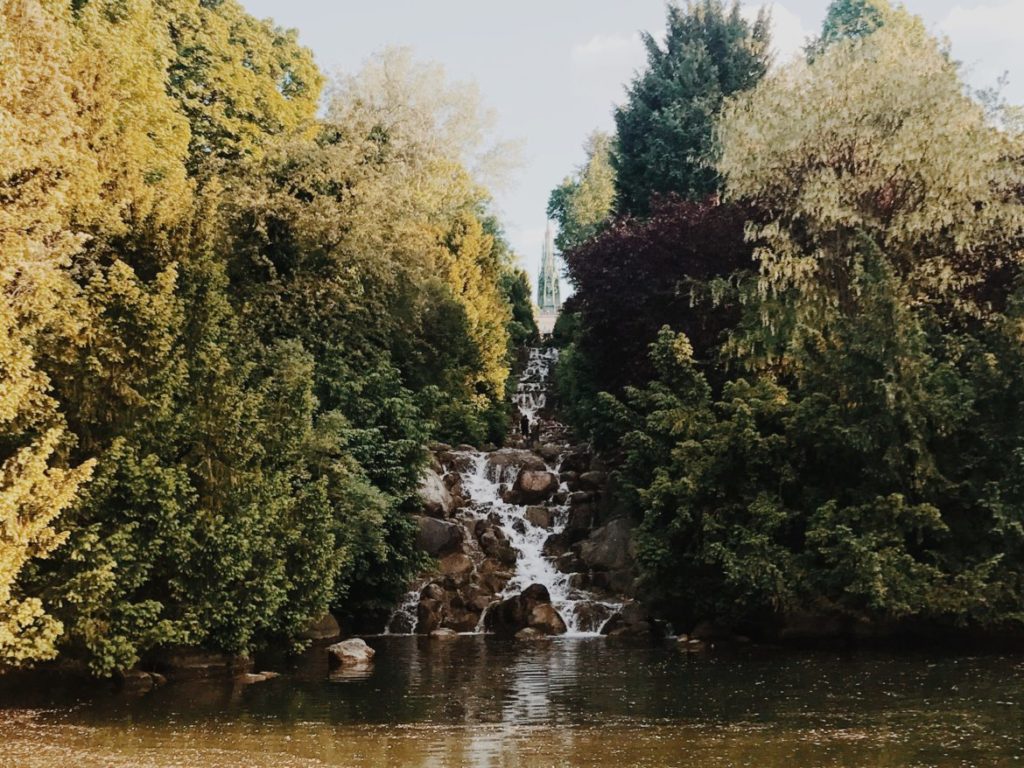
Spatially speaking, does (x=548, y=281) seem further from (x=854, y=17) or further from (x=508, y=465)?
(x=508, y=465)

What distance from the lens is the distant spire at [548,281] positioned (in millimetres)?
134000

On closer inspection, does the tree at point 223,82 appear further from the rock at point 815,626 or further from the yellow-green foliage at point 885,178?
the rock at point 815,626

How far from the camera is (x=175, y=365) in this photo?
61.9 feet

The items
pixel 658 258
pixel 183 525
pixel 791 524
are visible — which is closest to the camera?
pixel 183 525

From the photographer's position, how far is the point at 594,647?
26.1 meters

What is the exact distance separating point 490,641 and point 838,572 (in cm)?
1030

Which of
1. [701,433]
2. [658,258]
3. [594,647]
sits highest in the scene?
[658,258]

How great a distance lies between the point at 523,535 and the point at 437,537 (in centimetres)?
363

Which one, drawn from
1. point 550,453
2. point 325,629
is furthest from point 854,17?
point 325,629

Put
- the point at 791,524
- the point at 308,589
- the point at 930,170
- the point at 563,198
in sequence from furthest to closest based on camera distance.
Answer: the point at 563,198 → the point at 930,170 → the point at 791,524 → the point at 308,589

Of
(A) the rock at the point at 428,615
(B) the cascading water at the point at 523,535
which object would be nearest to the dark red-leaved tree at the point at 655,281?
(B) the cascading water at the point at 523,535

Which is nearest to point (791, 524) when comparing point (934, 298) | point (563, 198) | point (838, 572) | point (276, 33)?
point (838, 572)

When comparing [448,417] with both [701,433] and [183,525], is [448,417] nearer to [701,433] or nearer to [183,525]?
[701,433]

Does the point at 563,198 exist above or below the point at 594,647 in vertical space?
above
